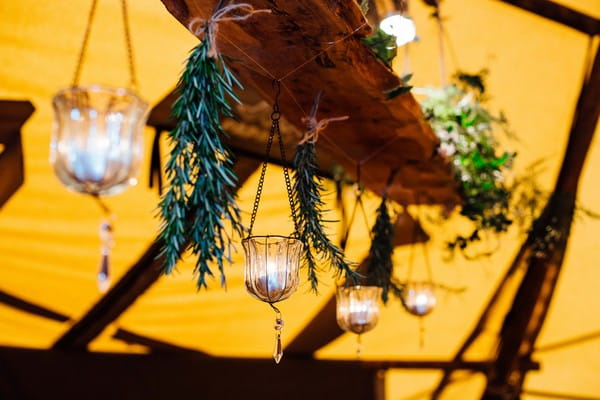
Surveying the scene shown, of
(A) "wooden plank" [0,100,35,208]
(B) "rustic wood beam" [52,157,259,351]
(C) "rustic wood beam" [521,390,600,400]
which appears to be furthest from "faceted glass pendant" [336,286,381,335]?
(C) "rustic wood beam" [521,390,600,400]

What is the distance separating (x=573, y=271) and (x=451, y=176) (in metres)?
2.77

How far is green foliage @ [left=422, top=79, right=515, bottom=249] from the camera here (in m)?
3.34

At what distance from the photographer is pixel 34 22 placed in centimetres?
268

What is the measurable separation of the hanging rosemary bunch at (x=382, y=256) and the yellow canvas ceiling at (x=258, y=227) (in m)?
0.52

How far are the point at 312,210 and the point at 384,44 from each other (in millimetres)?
610

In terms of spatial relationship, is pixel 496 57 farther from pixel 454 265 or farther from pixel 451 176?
pixel 454 265

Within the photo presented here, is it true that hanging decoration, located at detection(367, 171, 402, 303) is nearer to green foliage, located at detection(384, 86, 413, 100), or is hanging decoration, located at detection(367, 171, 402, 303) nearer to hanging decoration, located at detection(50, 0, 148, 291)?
green foliage, located at detection(384, 86, 413, 100)

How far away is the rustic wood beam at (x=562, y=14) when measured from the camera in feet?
13.1

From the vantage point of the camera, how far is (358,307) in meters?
2.54

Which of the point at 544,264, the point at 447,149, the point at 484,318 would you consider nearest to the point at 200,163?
the point at 447,149

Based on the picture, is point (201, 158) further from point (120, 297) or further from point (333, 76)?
point (120, 297)

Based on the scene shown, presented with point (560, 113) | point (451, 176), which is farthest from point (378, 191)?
point (560, 113)

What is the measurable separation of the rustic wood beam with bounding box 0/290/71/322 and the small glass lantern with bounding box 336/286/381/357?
7.76 feet

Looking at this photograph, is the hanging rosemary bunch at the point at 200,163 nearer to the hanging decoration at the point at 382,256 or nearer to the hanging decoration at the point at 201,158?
the hanging decoration at the point at 201,158
